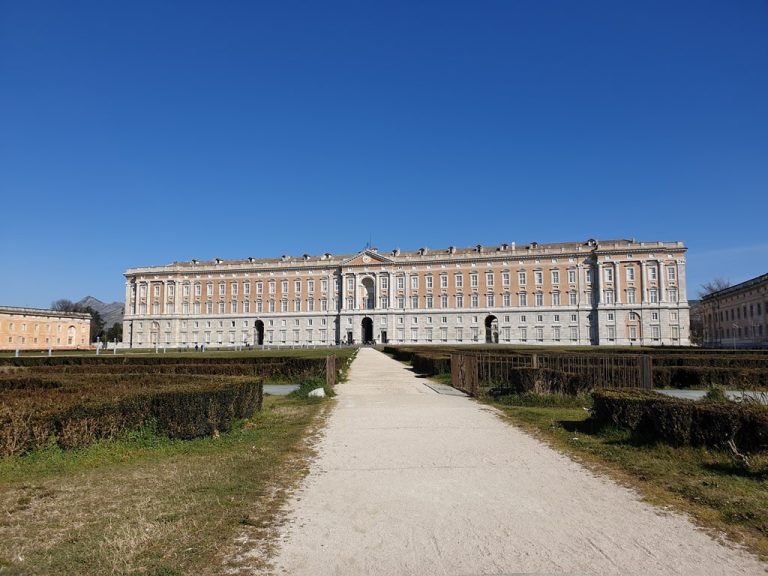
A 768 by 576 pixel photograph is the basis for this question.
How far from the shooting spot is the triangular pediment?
277 feet

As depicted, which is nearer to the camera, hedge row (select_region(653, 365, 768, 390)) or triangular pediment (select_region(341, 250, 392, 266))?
hedge row (select_region(653, 365, 768, 390))

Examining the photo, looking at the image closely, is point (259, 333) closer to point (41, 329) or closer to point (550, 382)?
point (41, 329)

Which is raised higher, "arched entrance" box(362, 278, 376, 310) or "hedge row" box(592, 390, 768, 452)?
"arched entrance" box(362, 278, 376, 310)

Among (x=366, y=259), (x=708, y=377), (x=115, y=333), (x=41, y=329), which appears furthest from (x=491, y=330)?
(x=115, y=333)

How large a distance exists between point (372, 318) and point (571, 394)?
6977 centimetres

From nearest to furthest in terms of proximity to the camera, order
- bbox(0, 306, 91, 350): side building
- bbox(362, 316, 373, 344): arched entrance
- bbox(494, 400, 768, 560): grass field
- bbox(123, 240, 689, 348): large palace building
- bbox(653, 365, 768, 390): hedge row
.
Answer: bbox(494, 400, 768, 560): grass field
bbox(653, 365, 768, 390): hedge row
bbox(0, 306, 91, 350): side building
bbox(123, 240, 689, 348): large palace building
bbox(362, 316, 373, 344): arched entrance

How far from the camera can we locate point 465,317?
267ft

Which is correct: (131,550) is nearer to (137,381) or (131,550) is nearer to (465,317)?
(137,381)

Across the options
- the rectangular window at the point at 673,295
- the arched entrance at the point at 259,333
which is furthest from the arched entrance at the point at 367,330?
the rectangular window at the point at 673,295

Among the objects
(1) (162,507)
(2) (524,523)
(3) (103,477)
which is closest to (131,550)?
A: (1) (162,507)

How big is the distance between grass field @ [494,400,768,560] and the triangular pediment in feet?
246

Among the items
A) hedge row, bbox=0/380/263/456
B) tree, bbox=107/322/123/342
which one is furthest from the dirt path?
tree, bbox=107/322/123/342

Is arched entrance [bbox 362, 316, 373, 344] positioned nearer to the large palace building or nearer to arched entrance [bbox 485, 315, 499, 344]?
the large palace building

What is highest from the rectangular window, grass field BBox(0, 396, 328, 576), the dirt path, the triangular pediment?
the triangular pediment
